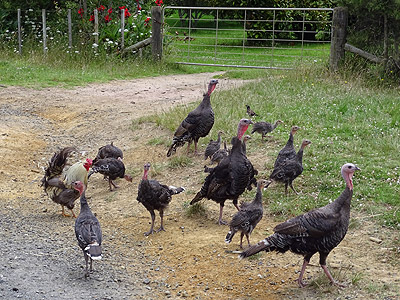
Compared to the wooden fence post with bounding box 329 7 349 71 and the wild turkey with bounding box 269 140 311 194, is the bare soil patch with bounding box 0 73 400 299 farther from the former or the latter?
the wooden fence post with bounding box 329 7 349 71

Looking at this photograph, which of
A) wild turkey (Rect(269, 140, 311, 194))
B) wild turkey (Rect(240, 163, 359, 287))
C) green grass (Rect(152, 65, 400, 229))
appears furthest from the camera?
wild turkey (Rect(269, 140, 311, 194))

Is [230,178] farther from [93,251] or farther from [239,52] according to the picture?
[239,52]

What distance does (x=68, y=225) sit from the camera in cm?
768

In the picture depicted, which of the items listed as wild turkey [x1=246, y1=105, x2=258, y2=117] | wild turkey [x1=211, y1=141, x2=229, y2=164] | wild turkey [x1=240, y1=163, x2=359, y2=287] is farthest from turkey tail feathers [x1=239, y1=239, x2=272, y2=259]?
wild turkey [x1=246, y1=105, x2=258, y2=117]

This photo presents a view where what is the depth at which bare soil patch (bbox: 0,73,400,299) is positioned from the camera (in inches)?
228

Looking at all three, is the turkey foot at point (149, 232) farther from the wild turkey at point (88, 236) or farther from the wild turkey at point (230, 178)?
the wild turkey at point (88, 236)

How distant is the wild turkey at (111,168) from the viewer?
870cm

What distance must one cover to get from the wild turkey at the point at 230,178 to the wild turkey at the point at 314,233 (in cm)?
151

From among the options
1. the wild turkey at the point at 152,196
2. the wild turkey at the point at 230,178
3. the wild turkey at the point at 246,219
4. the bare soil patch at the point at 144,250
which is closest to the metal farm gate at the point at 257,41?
the bare soil patch at the point at 144,250

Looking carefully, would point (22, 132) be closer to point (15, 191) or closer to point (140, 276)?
point (15, 191)

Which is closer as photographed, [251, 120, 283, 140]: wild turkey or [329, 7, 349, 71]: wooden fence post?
[251, 120, 283, 140]: wild turkey

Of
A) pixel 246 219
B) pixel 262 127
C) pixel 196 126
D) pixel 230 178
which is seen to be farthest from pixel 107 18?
pixel 246 219

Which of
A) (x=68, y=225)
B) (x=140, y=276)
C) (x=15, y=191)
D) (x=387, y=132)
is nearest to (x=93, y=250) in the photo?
(x=140, y=276)

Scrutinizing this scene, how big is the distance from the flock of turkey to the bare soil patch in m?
0.25
